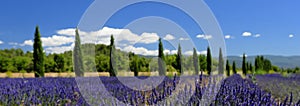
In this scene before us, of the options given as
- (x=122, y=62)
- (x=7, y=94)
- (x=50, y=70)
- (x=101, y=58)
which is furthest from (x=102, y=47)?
(x=7, y=94)

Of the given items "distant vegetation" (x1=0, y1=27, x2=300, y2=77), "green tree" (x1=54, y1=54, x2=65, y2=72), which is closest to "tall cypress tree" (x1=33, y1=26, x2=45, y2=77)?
"distant vegetation" (x1=0, y1=27, x2=300, y2=77)

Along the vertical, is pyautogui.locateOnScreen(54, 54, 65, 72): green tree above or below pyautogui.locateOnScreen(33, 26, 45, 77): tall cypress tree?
below

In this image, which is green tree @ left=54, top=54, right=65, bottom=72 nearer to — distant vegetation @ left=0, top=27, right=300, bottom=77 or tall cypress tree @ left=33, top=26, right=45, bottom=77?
distant vegetation @ left=0, top=27, right=300, bottom=77

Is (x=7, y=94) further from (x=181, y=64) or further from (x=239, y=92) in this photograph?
(x=181, y=64)

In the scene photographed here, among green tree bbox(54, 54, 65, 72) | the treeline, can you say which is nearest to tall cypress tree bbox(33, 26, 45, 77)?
the treeline

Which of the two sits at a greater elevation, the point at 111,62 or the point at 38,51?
the point at 38,51

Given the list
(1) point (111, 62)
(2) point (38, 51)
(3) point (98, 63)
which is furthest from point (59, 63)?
(2) point (38, 51)

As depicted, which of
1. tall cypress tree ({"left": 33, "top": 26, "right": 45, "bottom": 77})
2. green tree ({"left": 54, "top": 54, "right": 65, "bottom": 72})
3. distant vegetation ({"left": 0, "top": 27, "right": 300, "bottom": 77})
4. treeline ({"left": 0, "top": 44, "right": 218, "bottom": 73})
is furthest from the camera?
green tree ({"left": 54, "top": 54, "right": 65, "bottom": 72})

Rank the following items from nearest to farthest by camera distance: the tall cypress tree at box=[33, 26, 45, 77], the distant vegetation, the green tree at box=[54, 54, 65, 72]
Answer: the tall cypress tree at box=[33, 26, 45, 77] → the distant vegetation → the green tree at box=[54, 54, 65, 72]

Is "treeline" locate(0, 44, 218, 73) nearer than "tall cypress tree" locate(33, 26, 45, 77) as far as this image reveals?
No

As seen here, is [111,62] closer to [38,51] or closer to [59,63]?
[38,51]

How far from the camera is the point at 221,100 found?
2.79 m

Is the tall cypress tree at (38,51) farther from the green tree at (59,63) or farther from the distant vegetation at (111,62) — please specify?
the green tree at (59,63)

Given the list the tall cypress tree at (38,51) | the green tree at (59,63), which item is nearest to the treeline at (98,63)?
the green tree at (59,63)
